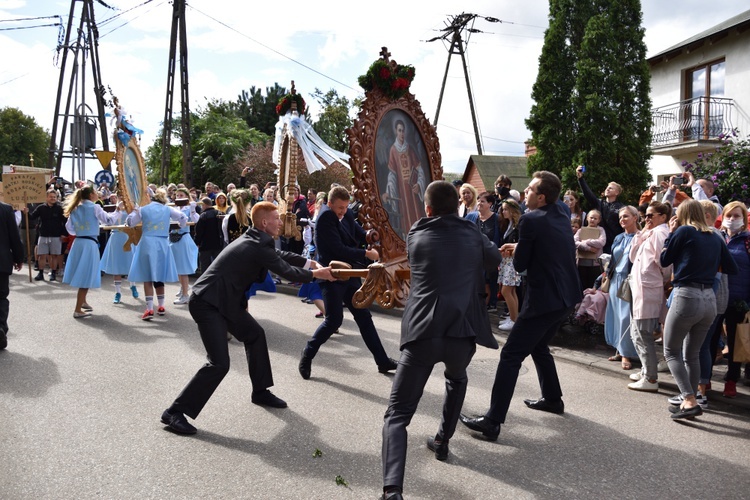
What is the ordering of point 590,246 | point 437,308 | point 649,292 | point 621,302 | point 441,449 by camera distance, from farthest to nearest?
point 590,246, point 621,302, point 649,292, point 441,449, point 437,308

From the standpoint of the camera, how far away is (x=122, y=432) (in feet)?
16.7

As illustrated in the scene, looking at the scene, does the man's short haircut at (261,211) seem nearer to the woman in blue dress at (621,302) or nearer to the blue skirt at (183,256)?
the woman in blue dress at (621,302)

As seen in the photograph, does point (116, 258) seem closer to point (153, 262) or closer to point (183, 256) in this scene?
point (183, 256)

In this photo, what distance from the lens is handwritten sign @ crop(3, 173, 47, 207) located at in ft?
48.6

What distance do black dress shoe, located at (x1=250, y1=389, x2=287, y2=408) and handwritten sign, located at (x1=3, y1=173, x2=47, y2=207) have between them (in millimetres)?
11531

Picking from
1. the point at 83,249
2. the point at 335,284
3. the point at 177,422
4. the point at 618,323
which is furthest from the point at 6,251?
the point at 618,323

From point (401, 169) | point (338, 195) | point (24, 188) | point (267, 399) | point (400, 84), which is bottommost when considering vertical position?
point (267, 399)

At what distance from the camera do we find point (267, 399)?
5.77 m

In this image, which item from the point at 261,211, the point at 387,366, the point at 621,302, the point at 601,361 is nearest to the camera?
the point at 261,211

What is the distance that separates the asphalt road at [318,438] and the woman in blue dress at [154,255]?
91.2 inches

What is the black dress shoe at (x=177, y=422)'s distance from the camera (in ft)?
16.6

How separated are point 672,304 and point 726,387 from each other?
4.09 ft

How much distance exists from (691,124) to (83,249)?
62.9 ft

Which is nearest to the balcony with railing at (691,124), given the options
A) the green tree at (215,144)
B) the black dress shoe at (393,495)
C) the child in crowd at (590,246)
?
the child in crowd at (590,246)
